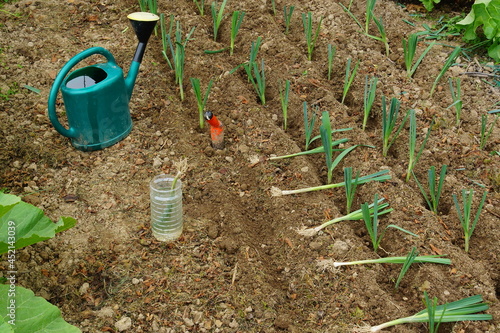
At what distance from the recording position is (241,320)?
2.17 meters

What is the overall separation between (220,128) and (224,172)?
9.1 inches

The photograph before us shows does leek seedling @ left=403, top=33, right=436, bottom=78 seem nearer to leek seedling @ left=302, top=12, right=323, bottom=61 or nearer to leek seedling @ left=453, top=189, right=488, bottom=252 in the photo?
leek seedling @ left=302, top=12, right=323, bottom=61

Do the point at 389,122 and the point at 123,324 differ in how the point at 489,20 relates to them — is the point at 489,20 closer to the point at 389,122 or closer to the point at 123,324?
the point at 389,122

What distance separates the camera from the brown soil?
222cm

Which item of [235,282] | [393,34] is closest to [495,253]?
[235,282]

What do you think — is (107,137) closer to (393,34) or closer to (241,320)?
(241,320)

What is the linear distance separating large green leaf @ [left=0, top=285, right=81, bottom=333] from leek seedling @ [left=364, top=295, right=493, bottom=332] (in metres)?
1.17

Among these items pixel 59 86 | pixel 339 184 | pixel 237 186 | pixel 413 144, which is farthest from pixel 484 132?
pixel 59 86

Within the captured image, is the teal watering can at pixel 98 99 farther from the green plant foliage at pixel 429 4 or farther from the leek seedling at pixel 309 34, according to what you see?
the green plant foliage at pixel 429 4

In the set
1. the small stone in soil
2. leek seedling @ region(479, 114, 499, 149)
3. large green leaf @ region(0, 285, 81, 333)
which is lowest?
the small stone in soil

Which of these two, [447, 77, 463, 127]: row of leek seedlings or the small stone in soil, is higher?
[447, 77, 463, 127]: row of leek seedlings

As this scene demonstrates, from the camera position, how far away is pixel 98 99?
270 cm

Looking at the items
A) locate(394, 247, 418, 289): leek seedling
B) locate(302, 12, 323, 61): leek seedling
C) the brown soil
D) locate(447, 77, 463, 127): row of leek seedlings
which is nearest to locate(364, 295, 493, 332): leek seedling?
the brown soil

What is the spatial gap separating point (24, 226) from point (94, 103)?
1039mm
